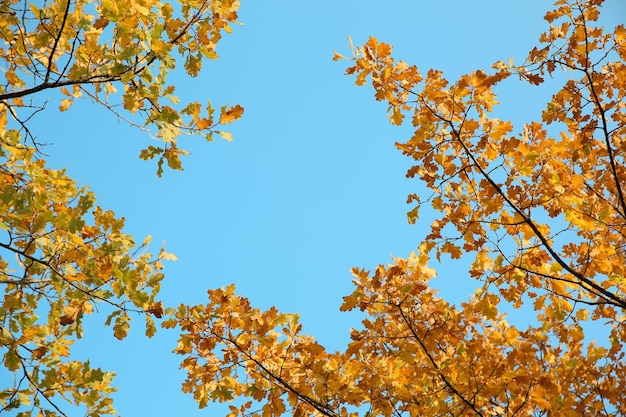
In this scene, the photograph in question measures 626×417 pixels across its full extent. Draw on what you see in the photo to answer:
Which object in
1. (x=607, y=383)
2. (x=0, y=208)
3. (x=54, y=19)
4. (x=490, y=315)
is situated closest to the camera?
(x=0, y=208)

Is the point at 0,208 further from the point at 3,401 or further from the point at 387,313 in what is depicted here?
the point at 387,313

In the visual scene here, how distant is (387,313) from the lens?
338 cm

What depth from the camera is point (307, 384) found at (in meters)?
3.37

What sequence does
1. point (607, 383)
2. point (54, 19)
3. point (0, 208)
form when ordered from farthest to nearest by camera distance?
point (607, 383), point (54, 19), point (0, 208)

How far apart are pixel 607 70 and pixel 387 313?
2.34m

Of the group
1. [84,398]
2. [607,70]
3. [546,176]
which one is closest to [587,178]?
[546,176]

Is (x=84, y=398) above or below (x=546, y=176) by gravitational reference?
below

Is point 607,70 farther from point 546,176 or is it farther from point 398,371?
point 398,371

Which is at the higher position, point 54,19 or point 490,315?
point 54,19

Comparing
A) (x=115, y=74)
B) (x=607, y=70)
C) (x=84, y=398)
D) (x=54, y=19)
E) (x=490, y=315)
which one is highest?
(x=54, y=19)

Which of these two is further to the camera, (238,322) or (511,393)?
(511,393)

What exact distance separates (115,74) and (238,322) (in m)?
1.71

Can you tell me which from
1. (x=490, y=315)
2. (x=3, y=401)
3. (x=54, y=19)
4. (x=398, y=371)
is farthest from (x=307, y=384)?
(x=54, y=19)

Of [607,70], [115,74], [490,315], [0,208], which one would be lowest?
[490,315]
